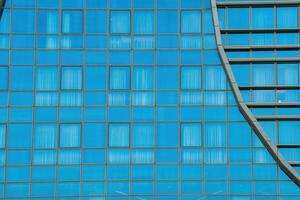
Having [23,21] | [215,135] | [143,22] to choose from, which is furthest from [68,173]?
[143,22]

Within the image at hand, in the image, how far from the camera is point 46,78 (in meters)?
50.5

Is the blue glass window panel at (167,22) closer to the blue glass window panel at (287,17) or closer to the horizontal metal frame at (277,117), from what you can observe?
the blue glass window panel at (287,17)

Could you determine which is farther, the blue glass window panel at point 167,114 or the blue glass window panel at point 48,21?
the blue glass window panel at point 48,21

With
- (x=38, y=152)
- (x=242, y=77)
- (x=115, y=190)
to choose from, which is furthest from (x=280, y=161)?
(x=38, y=152)

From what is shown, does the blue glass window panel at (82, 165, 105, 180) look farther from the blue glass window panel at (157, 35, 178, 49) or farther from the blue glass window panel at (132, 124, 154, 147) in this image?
the blue glass window panel at (157, 35, 178, 49)

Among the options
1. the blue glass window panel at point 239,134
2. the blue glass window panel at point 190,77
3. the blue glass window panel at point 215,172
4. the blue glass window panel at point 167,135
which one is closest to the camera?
the blue glass window panel at point 215,172

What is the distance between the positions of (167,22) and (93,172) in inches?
341

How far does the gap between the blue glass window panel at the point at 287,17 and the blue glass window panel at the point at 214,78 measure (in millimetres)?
3907

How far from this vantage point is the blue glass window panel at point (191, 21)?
51.1m

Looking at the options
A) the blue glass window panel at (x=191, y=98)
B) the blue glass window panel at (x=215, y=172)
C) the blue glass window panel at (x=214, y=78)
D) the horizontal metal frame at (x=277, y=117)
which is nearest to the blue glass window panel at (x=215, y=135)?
the blue glass window panel at (x=215, y=172)

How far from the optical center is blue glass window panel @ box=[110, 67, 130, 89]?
50.5 meters

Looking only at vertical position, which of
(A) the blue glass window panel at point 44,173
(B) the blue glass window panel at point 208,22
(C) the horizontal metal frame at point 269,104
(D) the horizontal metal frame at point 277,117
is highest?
(B) the blue glass window panel at point 208,22

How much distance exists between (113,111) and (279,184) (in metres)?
9.07

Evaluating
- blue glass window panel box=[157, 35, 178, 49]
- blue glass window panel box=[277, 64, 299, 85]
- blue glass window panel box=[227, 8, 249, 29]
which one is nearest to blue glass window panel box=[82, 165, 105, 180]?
blue glass window panel box=[157, 35, 178, 49]
